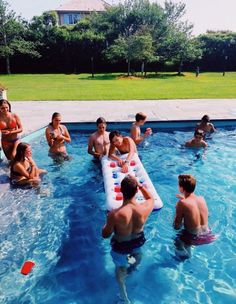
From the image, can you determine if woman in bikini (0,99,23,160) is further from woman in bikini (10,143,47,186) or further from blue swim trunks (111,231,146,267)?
blue swim trunks (111,231,146,267)

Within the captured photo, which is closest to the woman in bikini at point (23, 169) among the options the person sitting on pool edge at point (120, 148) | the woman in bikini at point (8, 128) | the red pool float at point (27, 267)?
the woman in bikini at point (8, 128)

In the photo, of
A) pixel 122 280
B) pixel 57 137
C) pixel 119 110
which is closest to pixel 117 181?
pixel 122 280

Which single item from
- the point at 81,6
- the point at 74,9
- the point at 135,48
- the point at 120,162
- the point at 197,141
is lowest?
the point at 197,141

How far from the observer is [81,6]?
60688mm

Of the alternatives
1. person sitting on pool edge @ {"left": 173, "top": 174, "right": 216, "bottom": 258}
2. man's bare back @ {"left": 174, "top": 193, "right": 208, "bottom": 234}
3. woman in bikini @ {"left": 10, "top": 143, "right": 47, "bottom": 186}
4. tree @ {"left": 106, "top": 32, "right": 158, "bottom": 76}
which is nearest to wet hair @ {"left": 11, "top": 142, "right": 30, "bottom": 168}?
woman in bikini @ {"left": 10, "top": 143, "right": 47, "bottom": 186}

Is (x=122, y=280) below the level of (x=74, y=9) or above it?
below

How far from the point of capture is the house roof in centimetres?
5934

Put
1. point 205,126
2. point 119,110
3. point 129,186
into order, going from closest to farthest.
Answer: point 129,186 → point 205,126 → point 119,110

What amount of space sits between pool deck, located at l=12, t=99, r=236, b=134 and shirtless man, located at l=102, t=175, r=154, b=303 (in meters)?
6.38

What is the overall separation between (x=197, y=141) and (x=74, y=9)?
190ft

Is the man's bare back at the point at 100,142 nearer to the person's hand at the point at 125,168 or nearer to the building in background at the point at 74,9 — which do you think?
the person's hand at the point at 125,168

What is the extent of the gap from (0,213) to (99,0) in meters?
64.9

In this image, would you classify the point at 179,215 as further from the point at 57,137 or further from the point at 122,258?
the point at 57,137

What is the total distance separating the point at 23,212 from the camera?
5.57 m
